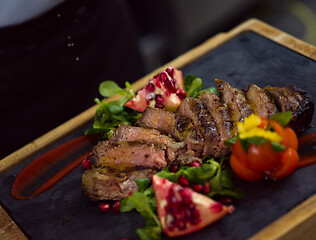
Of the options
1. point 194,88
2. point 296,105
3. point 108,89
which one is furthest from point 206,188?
point 108,89

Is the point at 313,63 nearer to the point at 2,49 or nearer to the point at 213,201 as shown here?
the point at 213,201

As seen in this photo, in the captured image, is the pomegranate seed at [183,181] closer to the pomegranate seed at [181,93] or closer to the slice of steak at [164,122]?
the slice of steak at [164,122]

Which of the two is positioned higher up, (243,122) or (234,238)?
(243,122)

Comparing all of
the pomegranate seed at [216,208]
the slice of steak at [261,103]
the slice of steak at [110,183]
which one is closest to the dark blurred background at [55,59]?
the slice of steak at [110,183]

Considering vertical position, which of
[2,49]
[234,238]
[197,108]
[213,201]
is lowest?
[234,238]

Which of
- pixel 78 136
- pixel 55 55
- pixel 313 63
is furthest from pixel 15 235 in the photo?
pixel 313 63

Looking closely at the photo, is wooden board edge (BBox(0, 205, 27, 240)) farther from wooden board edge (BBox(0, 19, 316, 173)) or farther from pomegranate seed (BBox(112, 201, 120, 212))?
pomegranate seed (BBox(112, 201, 120, 212))

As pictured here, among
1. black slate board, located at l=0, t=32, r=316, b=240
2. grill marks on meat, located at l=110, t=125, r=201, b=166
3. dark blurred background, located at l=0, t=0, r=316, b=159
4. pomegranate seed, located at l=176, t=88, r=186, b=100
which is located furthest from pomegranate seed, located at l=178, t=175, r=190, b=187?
dark blurred background, located at l=0, t=0, r=316, b=159
